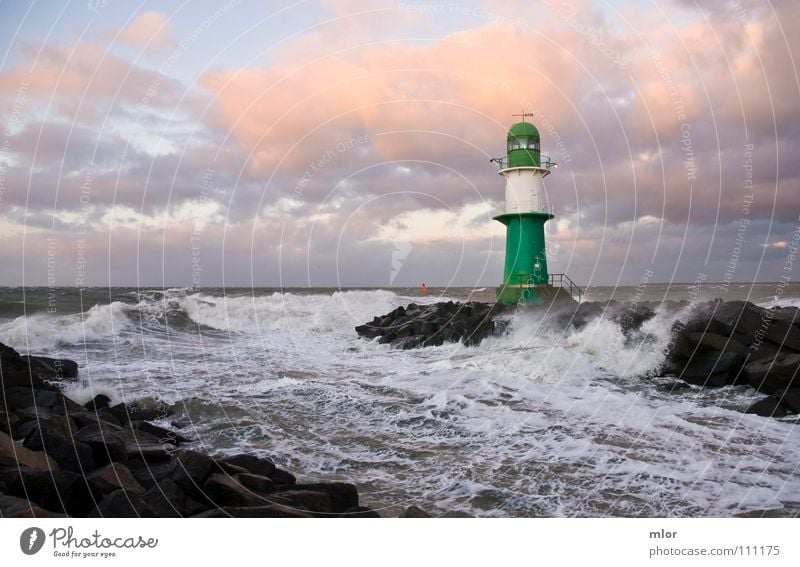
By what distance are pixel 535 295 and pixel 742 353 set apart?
6.70 m

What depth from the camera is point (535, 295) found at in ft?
50.1

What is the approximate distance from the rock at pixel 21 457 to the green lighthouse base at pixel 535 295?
501 inches

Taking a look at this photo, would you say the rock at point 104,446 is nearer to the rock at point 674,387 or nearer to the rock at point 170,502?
the rock at point 170,502

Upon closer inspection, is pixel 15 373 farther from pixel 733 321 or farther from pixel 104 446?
pixel 733 321

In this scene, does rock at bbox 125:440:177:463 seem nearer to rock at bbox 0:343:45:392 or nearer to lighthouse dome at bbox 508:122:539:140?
rock at bbox 0:343:45:392

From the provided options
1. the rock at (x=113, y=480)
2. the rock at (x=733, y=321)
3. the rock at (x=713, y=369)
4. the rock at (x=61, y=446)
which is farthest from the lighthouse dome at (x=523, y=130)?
the rock at (x=113, y=480)

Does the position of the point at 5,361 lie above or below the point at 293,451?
above

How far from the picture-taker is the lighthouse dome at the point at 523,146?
51.7 feet

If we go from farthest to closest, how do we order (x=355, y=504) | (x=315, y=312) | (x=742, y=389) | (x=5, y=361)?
(x=315, y=312) → (x=742, y=389) → (x=5, y=361) → (x=355, y=504)

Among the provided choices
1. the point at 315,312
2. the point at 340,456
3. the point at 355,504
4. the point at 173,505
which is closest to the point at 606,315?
the point at 340,456
